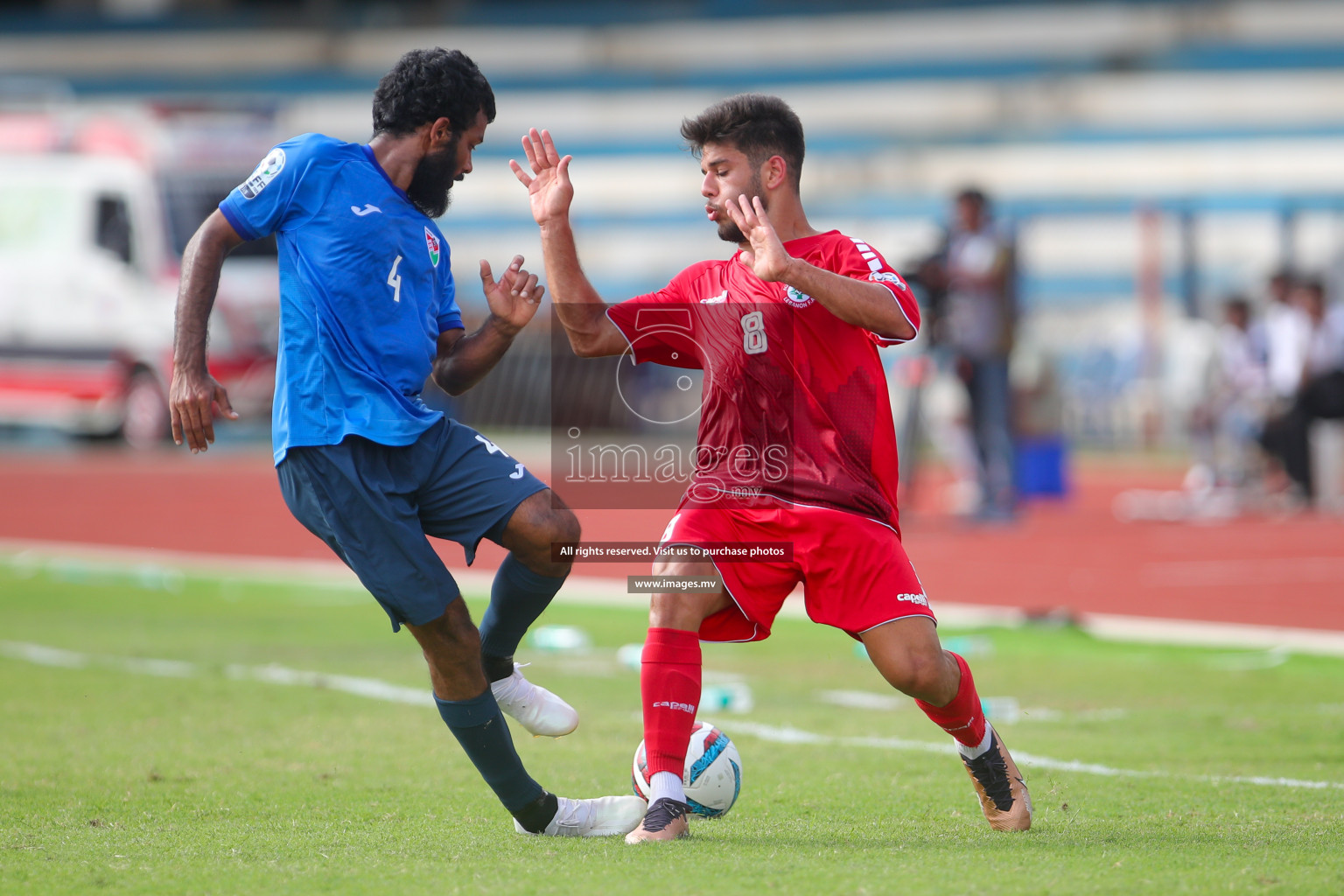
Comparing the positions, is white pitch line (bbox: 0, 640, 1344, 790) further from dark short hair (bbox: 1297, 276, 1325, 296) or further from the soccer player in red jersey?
dark short hair (bbox: 1297, 276, 1325, 296)

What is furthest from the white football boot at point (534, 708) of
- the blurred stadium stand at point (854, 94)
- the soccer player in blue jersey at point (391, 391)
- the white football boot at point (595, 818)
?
the blurred stadium stand at point (854, 94)

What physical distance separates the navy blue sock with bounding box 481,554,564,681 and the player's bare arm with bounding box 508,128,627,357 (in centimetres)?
66

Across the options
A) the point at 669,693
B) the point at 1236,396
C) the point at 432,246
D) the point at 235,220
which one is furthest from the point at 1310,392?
the point at 235,220

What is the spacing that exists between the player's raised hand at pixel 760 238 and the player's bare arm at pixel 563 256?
468 millimetres

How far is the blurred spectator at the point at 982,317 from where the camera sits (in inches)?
536

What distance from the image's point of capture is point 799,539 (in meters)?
4.40

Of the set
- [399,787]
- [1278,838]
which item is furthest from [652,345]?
[1278,838]

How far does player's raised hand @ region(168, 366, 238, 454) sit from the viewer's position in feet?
13.6

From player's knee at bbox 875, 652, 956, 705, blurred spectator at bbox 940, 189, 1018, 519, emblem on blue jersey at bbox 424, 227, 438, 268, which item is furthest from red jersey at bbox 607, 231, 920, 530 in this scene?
blurred spectator at bbox 940, 189, 1018, 519

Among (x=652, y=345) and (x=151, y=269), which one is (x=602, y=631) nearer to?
(x=652, y=345)

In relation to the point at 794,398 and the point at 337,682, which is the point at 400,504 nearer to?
the point at 794,398

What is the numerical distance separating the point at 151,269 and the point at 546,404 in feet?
23.7

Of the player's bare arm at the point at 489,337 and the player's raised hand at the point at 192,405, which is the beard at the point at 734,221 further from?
the player's raised hand at the point at 192,405

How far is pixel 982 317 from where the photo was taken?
45.1 feet
